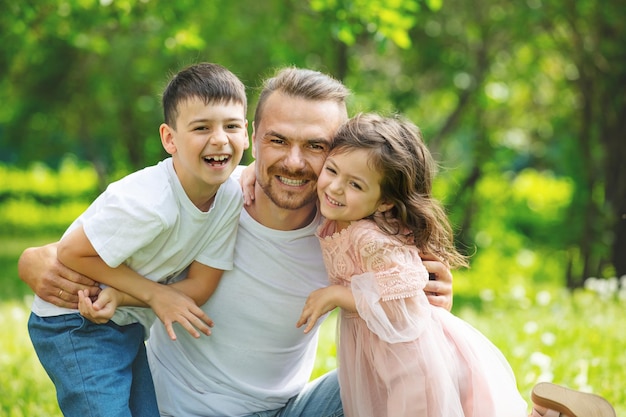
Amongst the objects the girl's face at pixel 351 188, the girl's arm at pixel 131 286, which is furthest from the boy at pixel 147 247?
the girl's face at pixel 351 188

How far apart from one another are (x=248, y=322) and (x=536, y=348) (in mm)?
2543

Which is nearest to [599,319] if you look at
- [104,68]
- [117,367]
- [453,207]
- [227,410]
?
[227,410]

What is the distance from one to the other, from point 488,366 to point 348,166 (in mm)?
903

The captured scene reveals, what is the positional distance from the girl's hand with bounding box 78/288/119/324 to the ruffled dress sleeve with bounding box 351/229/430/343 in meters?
0.87

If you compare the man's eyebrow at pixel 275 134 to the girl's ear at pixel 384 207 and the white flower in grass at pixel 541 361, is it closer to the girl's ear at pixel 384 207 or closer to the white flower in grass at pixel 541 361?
the girl's ear at pixel 384 207

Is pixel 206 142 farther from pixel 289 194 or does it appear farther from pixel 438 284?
pixel 438 284

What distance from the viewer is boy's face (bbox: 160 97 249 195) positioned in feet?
9.43

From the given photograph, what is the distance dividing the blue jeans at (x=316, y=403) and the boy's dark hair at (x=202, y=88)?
4.03 ft

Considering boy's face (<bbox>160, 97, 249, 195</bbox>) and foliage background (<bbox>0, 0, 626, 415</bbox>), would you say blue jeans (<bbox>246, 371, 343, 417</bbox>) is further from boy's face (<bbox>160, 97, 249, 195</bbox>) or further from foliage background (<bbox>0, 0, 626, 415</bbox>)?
foliage background (<bbox>0, 0, 626, 415</bbox>)

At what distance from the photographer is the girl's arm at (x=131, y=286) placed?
9.36ft

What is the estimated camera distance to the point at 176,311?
2873 millimetres

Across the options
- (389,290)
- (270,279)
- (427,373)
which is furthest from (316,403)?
(389,290)

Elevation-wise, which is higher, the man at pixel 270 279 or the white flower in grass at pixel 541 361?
the man at pixel 270 279

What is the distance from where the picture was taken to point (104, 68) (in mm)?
11266
